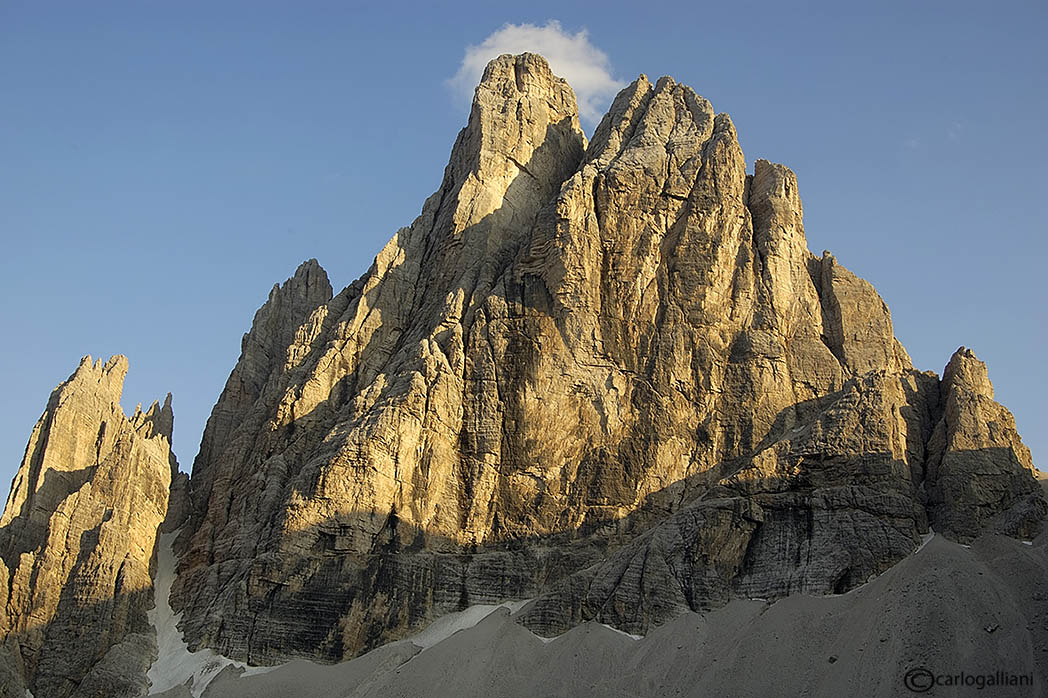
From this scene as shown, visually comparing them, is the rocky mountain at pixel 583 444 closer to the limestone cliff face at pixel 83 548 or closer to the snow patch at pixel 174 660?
the limestone cliff face at pixel 83 548

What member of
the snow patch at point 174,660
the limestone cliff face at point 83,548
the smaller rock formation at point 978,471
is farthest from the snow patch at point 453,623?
the smaller rock formation at point 978,471

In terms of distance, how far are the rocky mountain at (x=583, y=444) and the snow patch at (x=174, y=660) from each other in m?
0.76

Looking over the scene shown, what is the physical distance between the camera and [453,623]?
68.2m

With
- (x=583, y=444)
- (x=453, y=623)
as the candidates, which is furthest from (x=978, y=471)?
(x=453, y=623)

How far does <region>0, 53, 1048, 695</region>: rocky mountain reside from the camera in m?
66.0

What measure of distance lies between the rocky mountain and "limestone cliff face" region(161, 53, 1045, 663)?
0.49 ft

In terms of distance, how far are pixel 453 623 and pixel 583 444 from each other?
12791 mm

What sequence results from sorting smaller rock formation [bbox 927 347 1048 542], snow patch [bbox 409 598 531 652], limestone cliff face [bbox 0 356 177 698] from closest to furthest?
smaller rock formation [bbox 927 347 1048 542], snow patch [bbox 409 598 531 652], limestone cliff face [bbox 0 356 177 698]

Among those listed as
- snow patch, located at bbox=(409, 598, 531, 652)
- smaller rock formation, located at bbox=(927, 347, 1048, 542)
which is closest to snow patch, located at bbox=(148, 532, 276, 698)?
snow patch, located at bbox=(409, 598, 531, 652)

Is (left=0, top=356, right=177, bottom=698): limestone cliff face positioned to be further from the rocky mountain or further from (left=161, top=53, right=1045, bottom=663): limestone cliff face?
(left=161, top=53, right=1045, bottom=663): limestone cliff face

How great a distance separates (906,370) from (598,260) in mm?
19541

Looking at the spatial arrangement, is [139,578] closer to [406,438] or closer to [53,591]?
[53,591]

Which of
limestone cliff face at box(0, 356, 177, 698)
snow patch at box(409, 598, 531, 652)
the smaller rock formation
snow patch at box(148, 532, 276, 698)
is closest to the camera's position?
the smaller rock formation

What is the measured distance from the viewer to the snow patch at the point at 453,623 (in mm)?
67062
